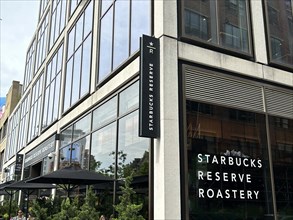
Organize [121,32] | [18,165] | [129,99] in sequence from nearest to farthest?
1. [129,99]
2. [121,32]
3. [18,165]

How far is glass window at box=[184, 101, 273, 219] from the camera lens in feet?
32.1

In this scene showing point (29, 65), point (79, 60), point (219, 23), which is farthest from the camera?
point (29, 65)

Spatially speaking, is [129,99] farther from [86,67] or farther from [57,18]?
[57,18]

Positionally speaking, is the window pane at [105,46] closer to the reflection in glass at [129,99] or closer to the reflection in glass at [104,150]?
the reflection in glass at [129,99]

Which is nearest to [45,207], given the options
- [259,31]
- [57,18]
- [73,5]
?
[259,31]

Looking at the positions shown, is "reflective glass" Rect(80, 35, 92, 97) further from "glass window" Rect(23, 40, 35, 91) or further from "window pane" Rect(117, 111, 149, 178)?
"glass window" Rect(23, 40, 35, 91)

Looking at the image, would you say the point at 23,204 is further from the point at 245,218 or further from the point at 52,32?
the point at 245,218

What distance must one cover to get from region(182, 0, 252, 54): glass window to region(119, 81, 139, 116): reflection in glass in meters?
2.35

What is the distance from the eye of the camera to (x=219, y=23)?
467 inches

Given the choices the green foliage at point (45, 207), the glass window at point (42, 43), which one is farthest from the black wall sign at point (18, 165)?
the green foliage at point (45, 207)

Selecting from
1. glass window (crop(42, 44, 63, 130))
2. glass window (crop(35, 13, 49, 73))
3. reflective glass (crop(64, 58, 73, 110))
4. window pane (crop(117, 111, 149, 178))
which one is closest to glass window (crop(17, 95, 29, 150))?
glass window (crop(35, 13, 49, 73))

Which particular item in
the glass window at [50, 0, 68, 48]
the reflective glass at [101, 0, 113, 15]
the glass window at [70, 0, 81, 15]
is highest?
the glass window at [50, 0, 68, 48]

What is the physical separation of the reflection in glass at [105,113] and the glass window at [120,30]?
117 centimetres

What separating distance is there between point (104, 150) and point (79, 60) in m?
6.35
